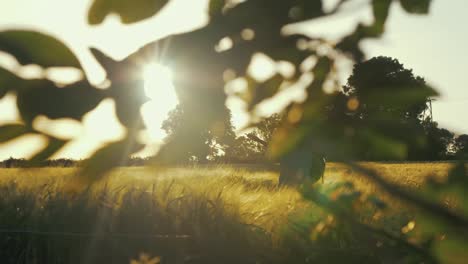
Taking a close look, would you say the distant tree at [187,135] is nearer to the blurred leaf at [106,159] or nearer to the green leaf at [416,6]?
Result: the blurred leaf at [106,159]

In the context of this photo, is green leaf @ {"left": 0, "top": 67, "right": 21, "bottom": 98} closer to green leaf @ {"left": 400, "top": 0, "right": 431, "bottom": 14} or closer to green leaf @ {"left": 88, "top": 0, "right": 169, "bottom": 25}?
green leaf @ {"left": 88, "top": 0, "right": 169, "bottom": 25}

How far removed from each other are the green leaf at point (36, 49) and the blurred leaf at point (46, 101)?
0.02 meters

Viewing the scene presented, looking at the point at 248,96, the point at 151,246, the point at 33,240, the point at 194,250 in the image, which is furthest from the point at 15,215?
the point at 248,96

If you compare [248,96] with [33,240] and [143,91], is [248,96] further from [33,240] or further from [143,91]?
[33,240]

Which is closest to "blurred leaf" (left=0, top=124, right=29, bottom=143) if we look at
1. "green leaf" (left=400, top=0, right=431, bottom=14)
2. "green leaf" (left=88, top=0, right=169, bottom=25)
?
"green leaf" (left=88, top=0, right=169, bottom=25)

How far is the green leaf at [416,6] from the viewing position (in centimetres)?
71

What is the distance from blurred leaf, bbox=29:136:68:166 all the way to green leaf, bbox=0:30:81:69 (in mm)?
78

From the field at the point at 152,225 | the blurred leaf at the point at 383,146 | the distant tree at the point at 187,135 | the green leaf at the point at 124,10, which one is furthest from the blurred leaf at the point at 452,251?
the field at the point at 152,225

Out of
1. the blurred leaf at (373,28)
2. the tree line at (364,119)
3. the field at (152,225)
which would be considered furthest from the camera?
the field at (152,225)

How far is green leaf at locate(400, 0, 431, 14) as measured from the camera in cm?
71

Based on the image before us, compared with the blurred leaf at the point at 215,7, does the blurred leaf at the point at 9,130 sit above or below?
below

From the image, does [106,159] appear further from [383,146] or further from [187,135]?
[383,146]

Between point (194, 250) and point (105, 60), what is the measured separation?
2.59 metres

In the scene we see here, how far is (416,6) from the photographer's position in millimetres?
707
